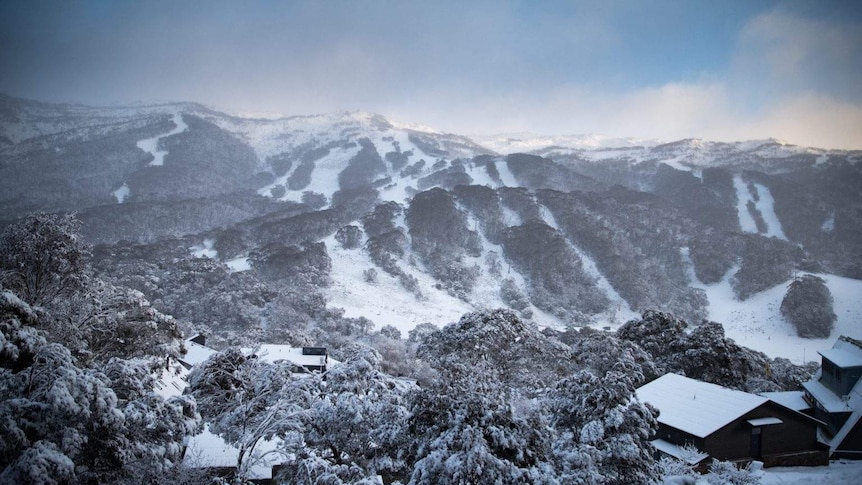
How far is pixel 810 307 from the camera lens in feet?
252

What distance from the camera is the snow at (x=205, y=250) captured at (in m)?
93.2

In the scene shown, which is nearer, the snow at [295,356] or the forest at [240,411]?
the forest at [240,411]

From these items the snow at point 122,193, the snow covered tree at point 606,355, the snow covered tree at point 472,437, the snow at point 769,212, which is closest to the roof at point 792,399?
the snow covered tree at point 606,355

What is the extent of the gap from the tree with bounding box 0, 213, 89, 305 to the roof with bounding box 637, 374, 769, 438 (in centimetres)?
2629

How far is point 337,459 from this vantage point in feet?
40.0

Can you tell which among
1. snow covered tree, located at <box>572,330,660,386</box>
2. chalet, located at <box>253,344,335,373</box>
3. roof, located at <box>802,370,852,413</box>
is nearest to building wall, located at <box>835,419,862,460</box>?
roof, located at <box>802,370,852,413</box>

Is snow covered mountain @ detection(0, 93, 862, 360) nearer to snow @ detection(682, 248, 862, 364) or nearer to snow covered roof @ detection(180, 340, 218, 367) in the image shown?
snow @ detection(682, 248, 862, 364)

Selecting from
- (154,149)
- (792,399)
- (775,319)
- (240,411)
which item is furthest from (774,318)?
(154,149)

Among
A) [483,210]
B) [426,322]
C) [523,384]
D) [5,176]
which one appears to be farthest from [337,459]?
[5,176]

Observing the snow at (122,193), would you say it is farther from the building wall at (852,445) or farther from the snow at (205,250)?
the building wall at (852,445)

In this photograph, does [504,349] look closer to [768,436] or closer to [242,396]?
[768,436]

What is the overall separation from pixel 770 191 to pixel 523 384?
134 m

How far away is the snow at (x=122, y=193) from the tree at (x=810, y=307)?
574ft

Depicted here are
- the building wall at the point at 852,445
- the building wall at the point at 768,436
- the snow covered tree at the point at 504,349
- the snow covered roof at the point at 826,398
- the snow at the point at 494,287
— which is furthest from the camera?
the snow at the point at 494,287
